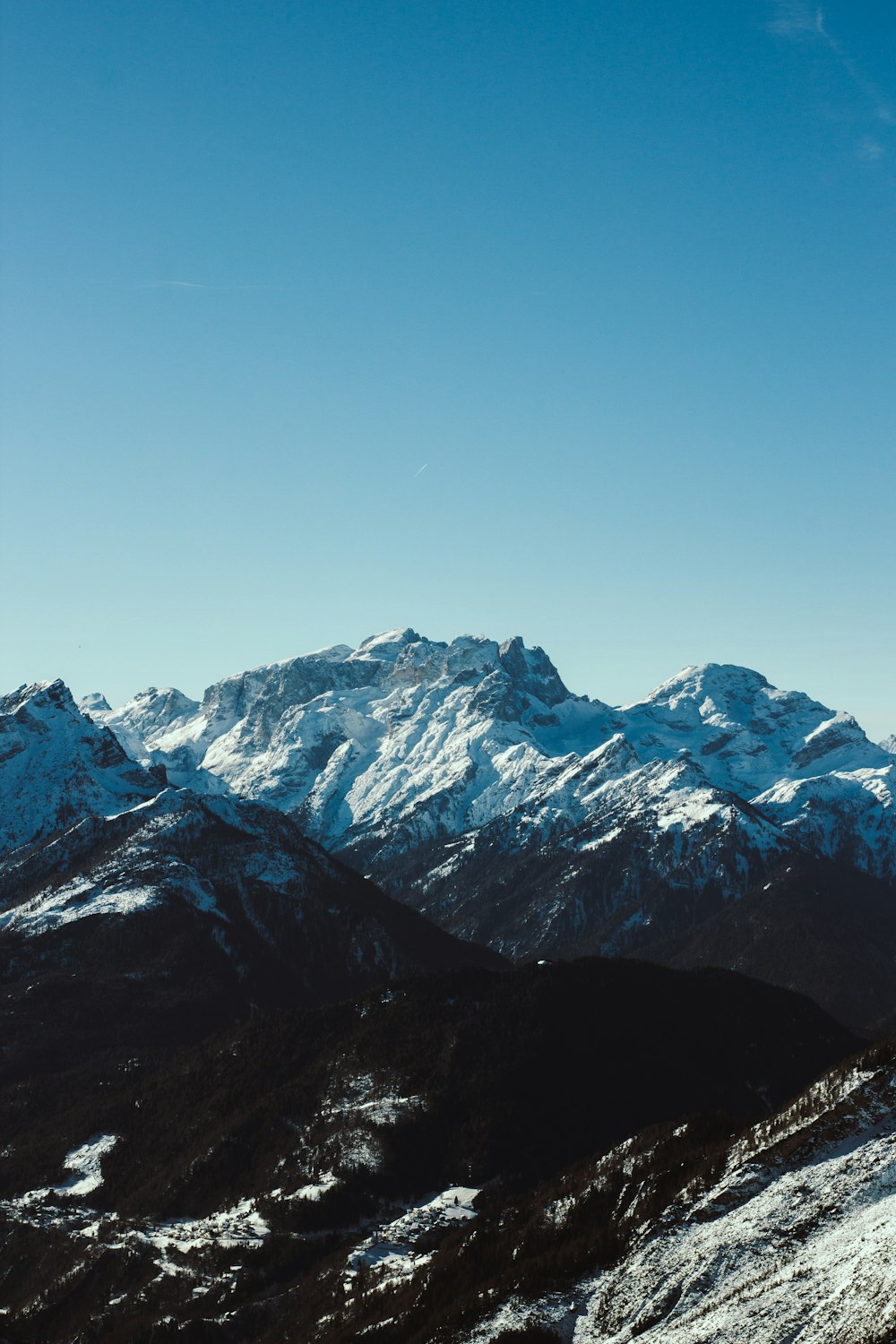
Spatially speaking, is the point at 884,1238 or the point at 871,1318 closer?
the point at 871,1318

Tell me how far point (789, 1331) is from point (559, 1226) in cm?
7777

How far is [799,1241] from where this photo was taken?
144000 millimetres

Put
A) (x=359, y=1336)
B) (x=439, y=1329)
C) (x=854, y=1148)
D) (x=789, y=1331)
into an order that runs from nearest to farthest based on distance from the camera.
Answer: (x=789, y=1331) < (x=854, y=1148) < (x=439, y=1329) < (x=359, y=1336)

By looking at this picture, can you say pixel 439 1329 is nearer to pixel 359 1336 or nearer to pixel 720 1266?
pixel 359 1336

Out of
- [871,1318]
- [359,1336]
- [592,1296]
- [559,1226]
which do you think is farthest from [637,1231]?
[871,1318]

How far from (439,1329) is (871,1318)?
7281 centimetres

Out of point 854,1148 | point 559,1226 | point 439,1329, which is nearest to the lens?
point 854,1148

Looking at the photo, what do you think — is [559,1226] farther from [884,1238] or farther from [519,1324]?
[884,1238]

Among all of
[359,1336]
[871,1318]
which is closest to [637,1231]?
[359,1336]

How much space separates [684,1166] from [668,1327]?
170 feet

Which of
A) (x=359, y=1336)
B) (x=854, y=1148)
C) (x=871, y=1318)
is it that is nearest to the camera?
(x=871, y=1318)

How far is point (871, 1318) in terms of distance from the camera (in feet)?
379

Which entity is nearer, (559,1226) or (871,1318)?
(871,1318)

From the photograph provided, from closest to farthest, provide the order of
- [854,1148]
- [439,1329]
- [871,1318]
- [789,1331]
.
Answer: [871,1318] → [789,1331] → [854,1148] → [439,1329]
